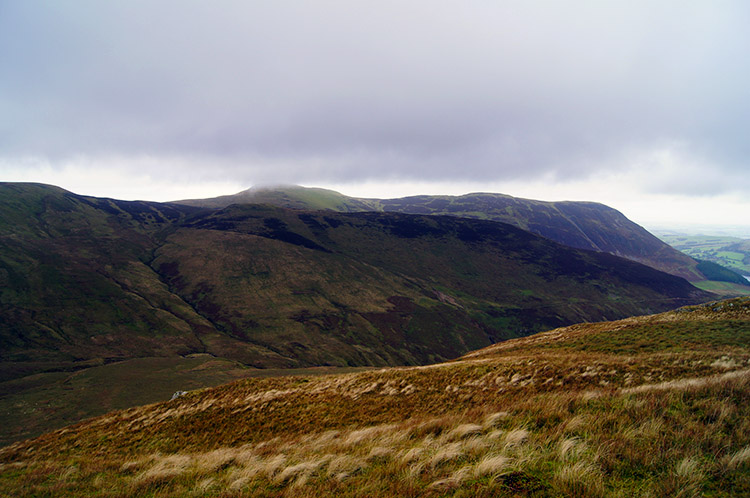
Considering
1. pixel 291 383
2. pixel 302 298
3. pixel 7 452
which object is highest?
pixel 291 383

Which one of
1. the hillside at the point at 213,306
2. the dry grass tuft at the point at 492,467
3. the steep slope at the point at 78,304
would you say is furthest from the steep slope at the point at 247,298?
the dry grass tuft at the point at 492,467

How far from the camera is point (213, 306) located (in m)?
123

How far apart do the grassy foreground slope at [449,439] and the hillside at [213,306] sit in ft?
178

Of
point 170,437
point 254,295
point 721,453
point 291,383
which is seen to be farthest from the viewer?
point 254,295

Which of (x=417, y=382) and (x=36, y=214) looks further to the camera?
(x=36, y=214)

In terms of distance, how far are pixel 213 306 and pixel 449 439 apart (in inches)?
5336

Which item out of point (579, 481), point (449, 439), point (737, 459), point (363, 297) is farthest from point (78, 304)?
point (737, 459)

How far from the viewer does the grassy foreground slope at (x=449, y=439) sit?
5113mm

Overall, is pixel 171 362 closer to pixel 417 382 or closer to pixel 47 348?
pixel 47 348

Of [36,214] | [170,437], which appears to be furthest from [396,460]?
[36,214]

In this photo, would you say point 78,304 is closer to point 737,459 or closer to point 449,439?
point 449,439

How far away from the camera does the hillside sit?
7375 cm

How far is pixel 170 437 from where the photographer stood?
16469mm

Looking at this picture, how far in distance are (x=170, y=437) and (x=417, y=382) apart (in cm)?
1426
